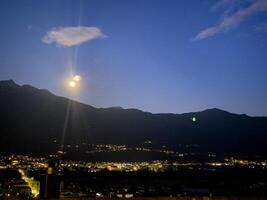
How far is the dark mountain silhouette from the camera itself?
2756 inches

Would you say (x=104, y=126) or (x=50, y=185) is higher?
(x=104, y=126)

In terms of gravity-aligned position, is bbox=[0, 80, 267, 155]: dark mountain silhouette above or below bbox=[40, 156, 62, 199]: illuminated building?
above

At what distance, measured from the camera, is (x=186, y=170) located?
59.7 meters

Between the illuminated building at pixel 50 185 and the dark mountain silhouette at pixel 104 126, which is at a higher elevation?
the dark mountain silhouette at pixel 104 126

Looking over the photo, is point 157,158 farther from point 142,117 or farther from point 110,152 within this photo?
point 142,117

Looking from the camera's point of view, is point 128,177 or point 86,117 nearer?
point 128,177

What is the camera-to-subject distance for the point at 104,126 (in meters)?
90.1

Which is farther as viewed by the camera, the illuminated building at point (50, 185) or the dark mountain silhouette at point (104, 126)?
the dark mountain silhouette at point (104, 126)

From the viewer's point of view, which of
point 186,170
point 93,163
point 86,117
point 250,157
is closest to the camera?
point 186,170

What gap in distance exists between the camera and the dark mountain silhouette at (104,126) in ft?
230

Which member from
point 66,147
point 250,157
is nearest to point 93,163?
point 66,147

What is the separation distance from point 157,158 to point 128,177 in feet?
72.9

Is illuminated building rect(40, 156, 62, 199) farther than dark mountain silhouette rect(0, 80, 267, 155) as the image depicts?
No

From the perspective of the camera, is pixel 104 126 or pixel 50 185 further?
pixel 104 126
